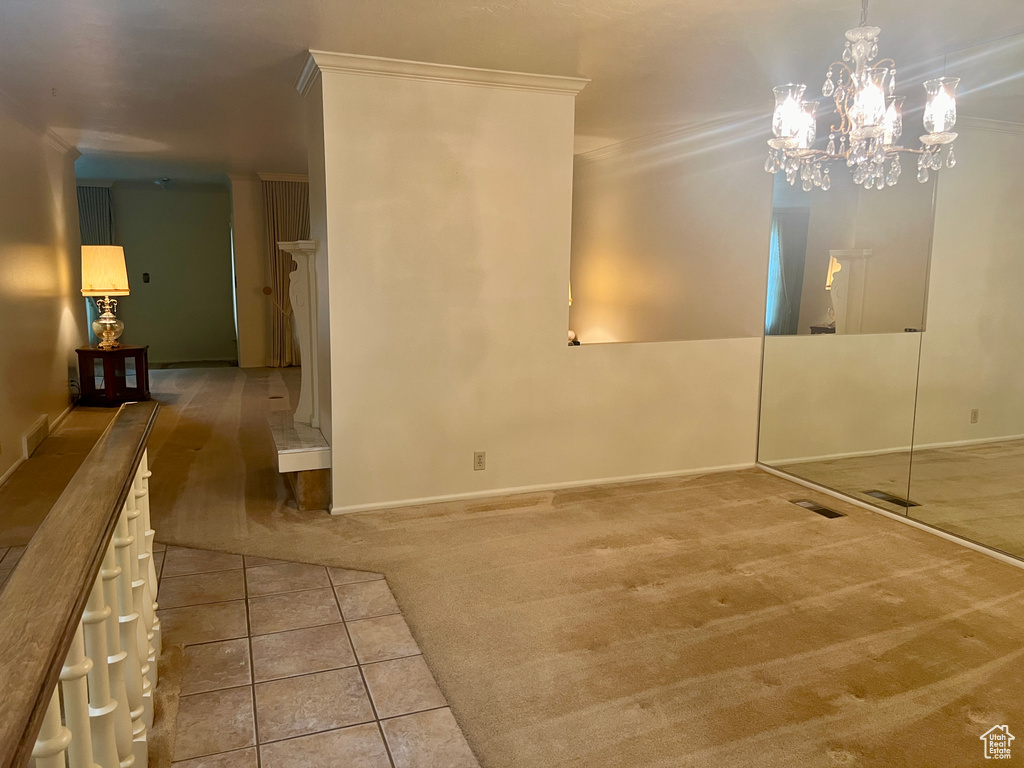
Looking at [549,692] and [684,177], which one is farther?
[684,177]

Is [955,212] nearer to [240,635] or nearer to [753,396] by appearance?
[753,396]

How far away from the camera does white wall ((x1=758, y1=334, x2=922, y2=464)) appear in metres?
3.89

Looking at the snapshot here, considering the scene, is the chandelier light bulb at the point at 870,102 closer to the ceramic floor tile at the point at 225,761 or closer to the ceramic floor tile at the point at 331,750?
the ceramic floor tile at the point at 331,750

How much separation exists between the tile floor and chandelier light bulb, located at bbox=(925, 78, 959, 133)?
109 inches

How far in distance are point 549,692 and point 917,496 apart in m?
2.56

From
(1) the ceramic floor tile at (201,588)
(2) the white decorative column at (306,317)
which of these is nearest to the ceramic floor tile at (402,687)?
(1) the ceramic floor tile at (201,588)

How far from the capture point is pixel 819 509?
4.12 m

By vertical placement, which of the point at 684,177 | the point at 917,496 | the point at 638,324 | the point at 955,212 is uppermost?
the point at 684,177

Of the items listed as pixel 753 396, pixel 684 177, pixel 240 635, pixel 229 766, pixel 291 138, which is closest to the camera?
pixel 229 766

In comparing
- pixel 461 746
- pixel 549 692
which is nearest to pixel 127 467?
pixel 461 746

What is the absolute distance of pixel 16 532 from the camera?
143 inches

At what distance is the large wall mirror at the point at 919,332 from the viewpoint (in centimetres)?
326

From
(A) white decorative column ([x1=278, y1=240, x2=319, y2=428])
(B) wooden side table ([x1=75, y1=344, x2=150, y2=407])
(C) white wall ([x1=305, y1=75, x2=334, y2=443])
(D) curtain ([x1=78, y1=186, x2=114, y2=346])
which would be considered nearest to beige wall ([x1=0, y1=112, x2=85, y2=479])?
(B) wooden side table ([x1=75, y1=344, x2=150, y2=407])

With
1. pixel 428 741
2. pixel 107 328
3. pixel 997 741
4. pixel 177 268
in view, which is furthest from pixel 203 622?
pixel 177 268
